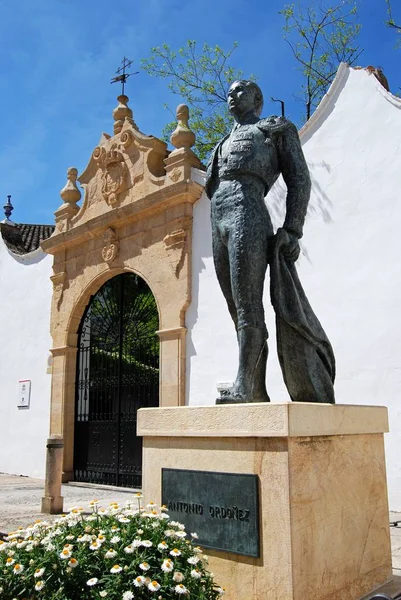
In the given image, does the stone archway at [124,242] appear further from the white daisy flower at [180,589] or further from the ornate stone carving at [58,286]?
the white daisy flower at [180,589]

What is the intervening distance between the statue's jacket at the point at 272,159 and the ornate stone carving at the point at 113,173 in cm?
665

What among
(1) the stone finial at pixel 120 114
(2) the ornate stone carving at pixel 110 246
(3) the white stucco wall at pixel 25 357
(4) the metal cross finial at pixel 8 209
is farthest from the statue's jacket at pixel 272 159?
(4) the metal cross finial at pixel 8 209

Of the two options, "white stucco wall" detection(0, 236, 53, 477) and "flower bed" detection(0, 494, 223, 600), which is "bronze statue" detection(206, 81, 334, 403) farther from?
"white stucco wall" detection(0, 236, 53, 477)

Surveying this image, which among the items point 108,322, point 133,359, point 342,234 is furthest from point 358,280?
point 108,322

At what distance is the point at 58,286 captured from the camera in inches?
442

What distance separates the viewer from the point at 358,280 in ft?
22.7

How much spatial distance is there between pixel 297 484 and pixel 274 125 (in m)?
2.10

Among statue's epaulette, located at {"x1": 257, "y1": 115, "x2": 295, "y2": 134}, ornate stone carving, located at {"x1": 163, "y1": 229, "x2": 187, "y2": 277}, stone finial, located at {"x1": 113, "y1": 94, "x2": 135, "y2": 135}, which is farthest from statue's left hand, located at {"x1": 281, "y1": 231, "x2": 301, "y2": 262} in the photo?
stone finial, located at {"x1": 113, "y1": 94, "x2": 135, "y2": 135}

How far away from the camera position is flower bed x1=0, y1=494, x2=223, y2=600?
229 cm

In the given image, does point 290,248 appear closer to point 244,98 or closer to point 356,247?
point 244,98

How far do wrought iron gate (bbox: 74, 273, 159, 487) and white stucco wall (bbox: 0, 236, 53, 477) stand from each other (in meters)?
0.98

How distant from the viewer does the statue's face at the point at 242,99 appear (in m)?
3.85

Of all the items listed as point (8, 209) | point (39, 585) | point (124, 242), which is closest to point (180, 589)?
point (39, 585)

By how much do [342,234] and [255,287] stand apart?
397 centimetres
